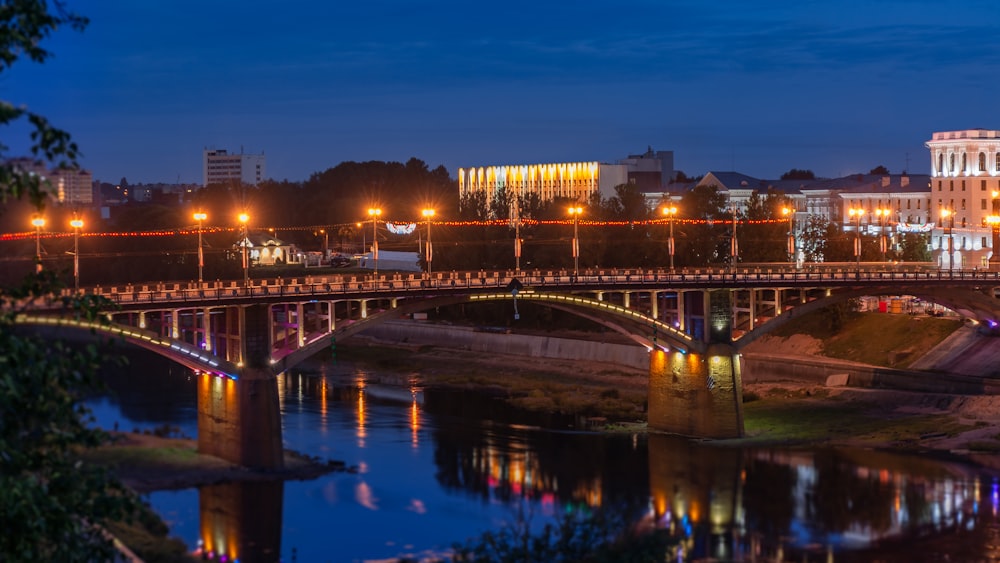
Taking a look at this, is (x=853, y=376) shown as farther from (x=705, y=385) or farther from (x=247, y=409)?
(x=247, y=409)

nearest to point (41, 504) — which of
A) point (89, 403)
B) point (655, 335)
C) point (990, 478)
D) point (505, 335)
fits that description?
point (990, 478)

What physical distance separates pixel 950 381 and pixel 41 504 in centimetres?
6173

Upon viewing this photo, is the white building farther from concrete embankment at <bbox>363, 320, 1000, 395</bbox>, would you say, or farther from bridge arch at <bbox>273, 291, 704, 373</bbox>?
bridge arch at <bbox>273, 291, 704, 373</bbox>

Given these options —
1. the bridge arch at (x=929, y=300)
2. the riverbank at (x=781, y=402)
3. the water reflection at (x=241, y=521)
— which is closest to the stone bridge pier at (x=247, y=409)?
the water reflection at (x=241, y=521)

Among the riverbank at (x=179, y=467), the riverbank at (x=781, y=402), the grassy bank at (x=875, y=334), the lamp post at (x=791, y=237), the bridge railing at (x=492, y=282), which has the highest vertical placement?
the lamp post at (x=791, y=237)

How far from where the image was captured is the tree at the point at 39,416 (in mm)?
17625

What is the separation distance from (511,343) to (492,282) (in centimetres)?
3832

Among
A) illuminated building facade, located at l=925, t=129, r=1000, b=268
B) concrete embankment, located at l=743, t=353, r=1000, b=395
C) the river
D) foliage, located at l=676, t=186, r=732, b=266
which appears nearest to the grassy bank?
concrete embankment, located at l=743, t=353, r=1000, b=395

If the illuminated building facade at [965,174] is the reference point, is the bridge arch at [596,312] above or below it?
below

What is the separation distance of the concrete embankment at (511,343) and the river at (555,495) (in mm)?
22684

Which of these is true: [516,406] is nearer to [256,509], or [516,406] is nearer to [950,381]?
[950,381]

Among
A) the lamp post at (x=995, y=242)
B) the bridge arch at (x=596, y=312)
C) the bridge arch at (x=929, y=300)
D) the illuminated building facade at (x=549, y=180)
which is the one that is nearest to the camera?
the bridge arch at (x=596, y=312)

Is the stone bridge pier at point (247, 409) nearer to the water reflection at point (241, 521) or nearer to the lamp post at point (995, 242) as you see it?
the water reflection at point (241, 521)

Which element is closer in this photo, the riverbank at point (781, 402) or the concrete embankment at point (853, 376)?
the riverbank at point (781, 402)
